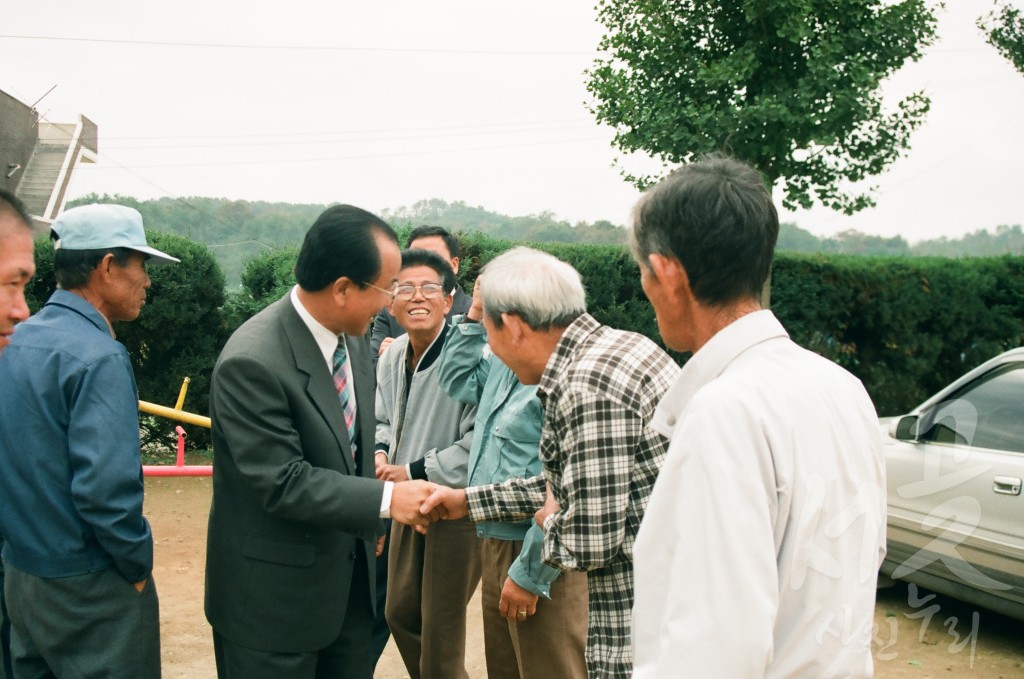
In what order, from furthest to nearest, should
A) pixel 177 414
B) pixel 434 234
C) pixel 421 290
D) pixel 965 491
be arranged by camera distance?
pixel 177 414 → pixel 434 234 → pixel 965 491 → pixel 421 290

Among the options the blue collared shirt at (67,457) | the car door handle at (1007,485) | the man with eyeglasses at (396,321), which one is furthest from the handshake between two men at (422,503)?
the car door handle at (1007,485)

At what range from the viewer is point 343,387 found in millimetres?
2926

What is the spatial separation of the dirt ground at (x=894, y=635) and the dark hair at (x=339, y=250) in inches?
105

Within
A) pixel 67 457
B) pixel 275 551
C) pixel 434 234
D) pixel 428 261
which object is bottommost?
pixel 275 551

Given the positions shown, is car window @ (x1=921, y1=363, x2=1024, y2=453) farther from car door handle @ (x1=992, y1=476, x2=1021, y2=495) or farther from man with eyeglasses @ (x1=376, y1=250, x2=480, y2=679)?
man with eyeglasses @ (x1=376, y1=250, x2=480, y2=679)

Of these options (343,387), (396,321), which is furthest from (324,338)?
(396,321)

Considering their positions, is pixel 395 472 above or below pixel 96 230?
below

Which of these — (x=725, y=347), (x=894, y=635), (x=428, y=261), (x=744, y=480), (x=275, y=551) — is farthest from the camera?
(x=894, y=635)

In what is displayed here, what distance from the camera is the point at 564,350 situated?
2.52 m

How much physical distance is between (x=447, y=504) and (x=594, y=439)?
37.0 inches

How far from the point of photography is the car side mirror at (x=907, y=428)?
5.35 m

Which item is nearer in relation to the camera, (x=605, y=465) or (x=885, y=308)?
(x=605, y=465)

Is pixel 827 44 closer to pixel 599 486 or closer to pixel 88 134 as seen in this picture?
pixel 599 486

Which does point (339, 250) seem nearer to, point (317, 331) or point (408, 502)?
point (317, 331)
